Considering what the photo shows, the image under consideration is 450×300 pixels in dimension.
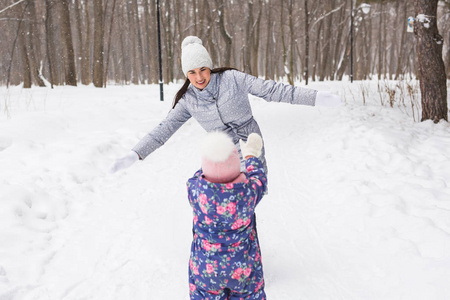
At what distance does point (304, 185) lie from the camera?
4.79m

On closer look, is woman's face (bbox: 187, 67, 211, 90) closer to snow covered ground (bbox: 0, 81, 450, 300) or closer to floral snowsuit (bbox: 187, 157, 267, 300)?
floral snowsuit (bbox: 187, 157, 267, 300)

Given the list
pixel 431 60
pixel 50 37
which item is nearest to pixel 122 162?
pixel 431 60

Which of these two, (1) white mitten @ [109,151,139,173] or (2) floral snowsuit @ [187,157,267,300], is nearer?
(2) floral snowsuit @ [187,157,267,300]

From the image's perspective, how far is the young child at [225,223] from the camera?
1653mm

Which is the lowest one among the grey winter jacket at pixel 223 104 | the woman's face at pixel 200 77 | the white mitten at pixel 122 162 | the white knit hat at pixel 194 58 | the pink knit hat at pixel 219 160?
the white mitten at pixel 122 162

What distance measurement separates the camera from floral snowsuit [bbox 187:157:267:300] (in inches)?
66.0

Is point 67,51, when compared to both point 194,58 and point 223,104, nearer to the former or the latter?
point 194,58

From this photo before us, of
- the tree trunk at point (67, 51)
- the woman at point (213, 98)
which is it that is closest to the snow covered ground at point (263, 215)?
the woman at point (213, 98)

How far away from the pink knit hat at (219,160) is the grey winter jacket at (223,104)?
31.6 inches

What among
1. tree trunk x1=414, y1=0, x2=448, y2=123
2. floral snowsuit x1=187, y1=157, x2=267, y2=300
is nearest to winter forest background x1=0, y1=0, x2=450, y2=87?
tree trunk x1=414, y1=0, x2=448, y2=123

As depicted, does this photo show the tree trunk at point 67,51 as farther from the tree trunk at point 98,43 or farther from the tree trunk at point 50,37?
the tree trunk at point 98,43

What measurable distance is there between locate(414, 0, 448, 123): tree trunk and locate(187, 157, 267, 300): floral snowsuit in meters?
6.43

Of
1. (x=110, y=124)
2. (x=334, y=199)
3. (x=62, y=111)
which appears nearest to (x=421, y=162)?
(x=334, y=199)

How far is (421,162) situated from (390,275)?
9.56 feet
